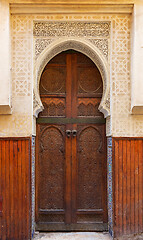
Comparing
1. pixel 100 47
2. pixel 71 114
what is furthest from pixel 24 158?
pixel 100 47

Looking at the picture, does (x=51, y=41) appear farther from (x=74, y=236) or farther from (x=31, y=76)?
(x=74, y=236)

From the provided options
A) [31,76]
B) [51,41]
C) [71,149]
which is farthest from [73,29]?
[71,149]

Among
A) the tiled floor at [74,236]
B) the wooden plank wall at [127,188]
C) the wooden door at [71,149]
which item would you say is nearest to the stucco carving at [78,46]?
the wooden door at [71,149]

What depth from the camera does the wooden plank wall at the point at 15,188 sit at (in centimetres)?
334

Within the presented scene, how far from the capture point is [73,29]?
3.53 meters

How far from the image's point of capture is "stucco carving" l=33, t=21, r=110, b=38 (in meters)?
3.51

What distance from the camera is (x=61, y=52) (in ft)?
12.6

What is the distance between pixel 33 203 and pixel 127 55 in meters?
2.24

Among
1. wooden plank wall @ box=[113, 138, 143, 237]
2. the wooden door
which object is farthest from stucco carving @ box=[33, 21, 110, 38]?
wooden plank wall @ box=[113, 138, 143, 237]

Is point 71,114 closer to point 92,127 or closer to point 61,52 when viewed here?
point 92,127

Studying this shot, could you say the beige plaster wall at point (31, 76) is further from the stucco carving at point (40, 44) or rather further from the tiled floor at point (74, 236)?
the tiled floor at point (74, 236)

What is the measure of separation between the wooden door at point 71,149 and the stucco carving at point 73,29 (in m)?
0.37

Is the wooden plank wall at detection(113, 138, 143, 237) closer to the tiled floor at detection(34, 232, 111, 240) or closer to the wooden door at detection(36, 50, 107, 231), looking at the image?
the tiled floor at detection(34, 232, 111, 240)

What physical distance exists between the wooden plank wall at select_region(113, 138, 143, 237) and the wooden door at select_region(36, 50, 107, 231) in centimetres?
40
